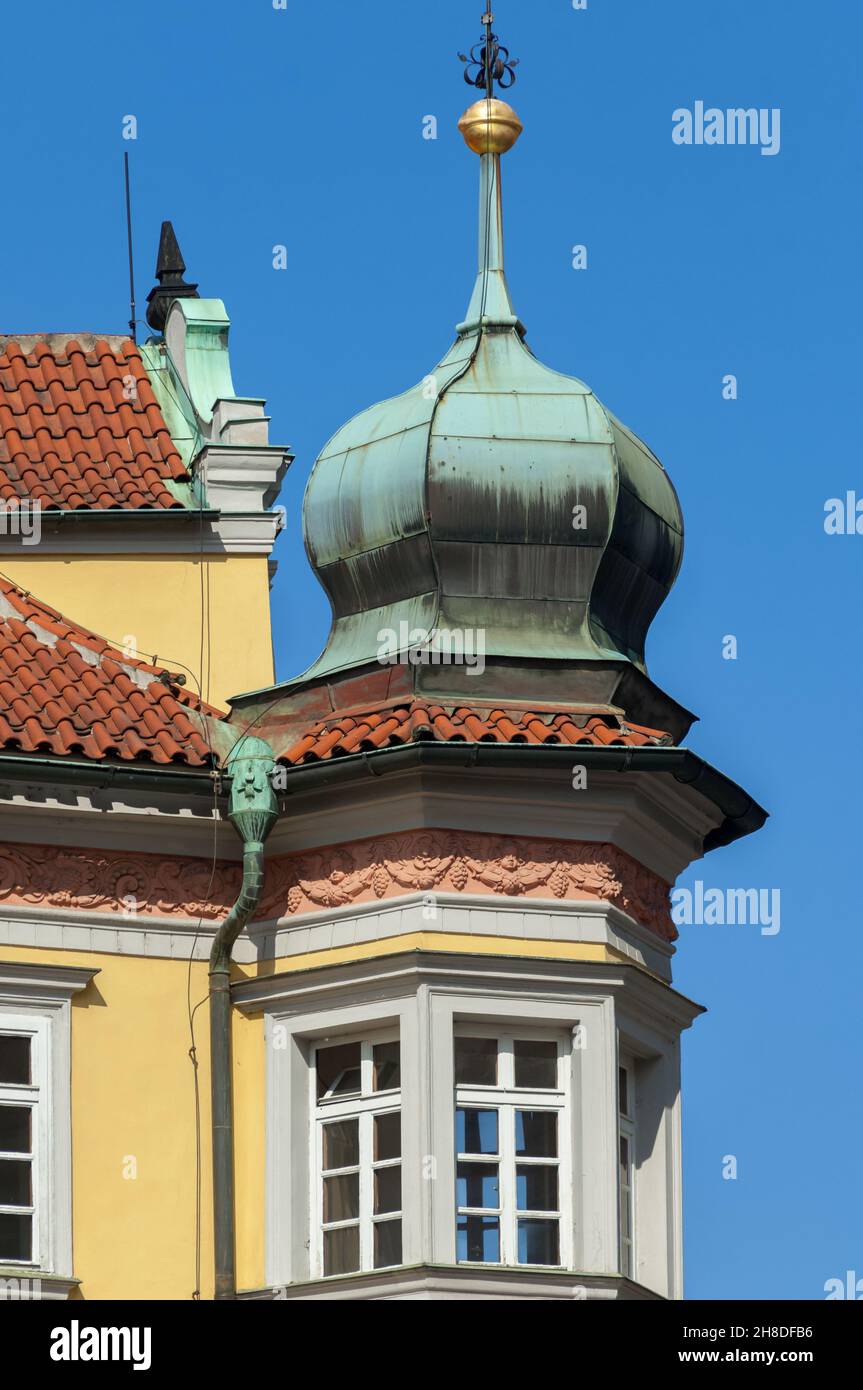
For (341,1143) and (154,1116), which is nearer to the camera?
(154,1116)

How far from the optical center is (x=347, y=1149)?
27.4 meters

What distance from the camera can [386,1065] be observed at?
27.4m

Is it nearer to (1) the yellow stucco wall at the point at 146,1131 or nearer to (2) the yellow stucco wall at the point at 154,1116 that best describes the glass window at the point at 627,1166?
(2) the yellow stucco wall at the point at 154,1116

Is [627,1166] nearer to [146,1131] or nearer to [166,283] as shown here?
[146,1131]

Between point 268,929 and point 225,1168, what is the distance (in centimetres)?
176

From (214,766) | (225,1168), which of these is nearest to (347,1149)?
(225,1168)

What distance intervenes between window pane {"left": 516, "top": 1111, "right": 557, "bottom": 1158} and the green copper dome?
125 inches

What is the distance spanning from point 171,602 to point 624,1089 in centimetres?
510

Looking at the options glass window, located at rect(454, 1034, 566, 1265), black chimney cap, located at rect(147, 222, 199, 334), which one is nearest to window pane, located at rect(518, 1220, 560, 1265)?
glass window, located at rect(454, 1034, 566, 1265)

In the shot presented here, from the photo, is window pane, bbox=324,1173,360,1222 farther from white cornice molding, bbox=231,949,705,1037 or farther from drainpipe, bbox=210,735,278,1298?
white cornice molding, bbox=231,949,705,1037

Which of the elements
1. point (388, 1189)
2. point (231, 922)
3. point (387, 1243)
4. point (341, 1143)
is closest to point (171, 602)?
point (231, 922)

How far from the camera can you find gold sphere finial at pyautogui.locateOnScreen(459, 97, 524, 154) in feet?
100
